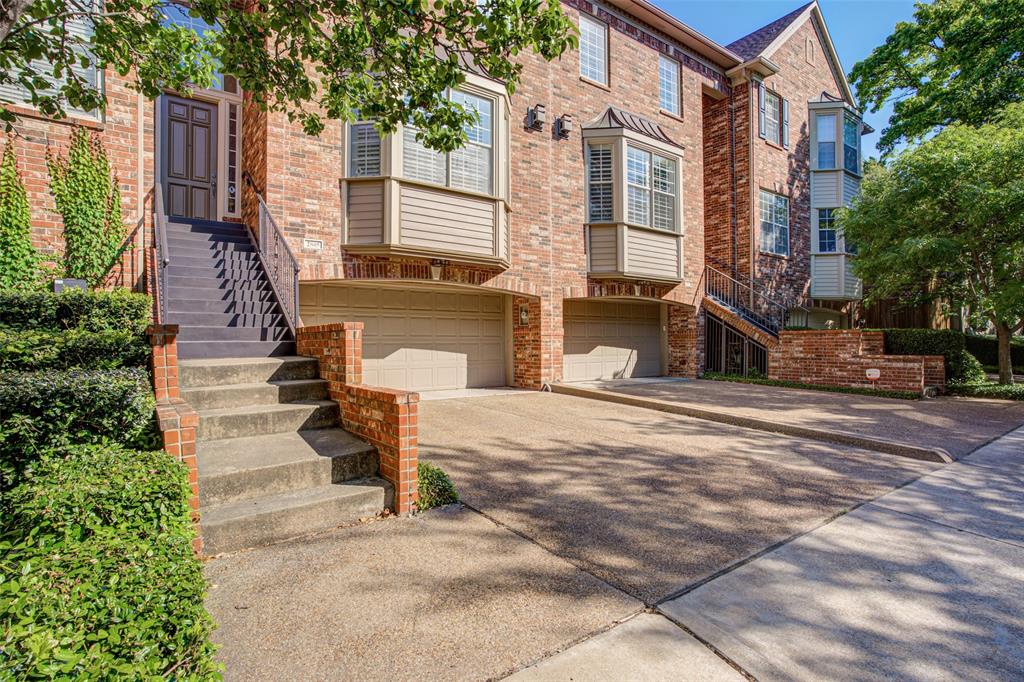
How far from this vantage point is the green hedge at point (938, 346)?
10.7 metres

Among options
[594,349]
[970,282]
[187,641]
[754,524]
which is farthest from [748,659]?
[970,282]

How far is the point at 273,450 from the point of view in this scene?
3752 mm

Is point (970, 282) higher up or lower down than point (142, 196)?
lower down

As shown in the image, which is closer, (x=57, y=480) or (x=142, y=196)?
(x=57, y=480)

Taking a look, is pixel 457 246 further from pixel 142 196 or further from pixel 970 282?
pixel 970 282

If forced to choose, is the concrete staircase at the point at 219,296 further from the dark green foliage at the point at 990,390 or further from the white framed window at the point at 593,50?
the dark green foliage at the point at 990,390

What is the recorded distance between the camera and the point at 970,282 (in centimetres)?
1091

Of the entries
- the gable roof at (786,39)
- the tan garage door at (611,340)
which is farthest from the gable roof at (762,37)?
the tan garage door at (611,340)

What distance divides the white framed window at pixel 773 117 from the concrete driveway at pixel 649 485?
39.1ft

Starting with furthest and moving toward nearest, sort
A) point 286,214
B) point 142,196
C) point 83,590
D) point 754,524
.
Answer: point 286,214
point 142,196
point 754,524
point 83,590

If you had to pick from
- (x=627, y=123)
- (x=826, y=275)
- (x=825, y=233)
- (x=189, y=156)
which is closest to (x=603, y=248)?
(x=627, y=123)

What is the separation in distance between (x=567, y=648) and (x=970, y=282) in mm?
13406

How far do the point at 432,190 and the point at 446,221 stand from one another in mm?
549

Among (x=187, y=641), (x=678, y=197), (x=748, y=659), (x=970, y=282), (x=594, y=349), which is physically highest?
(x=678, y=197)
